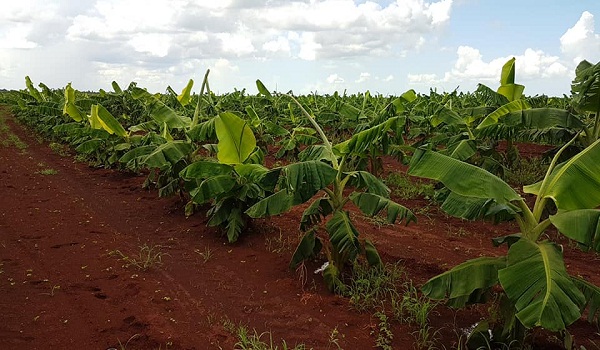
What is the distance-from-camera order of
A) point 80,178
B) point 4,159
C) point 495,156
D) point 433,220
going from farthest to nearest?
point 4,159 → point 80,178 → point 495,156 → point 433,220

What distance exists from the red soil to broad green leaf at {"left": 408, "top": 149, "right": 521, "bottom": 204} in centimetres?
154

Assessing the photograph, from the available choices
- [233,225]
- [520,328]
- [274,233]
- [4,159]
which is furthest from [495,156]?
[4,159]

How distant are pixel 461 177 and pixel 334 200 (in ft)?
5.85

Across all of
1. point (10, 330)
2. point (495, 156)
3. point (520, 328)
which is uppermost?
point (495, 156)

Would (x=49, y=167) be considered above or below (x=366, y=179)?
below

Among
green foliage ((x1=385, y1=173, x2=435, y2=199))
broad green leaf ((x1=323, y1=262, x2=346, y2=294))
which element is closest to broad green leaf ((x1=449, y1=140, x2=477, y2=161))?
broad green leaf ((x1=323, y1=262, x2=346, y2=294))

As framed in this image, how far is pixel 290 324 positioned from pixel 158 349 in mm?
1259

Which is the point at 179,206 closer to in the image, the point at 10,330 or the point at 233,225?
the point at 233,225

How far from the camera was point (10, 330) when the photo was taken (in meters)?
4.52

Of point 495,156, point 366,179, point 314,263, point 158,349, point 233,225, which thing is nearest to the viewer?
point 158,349

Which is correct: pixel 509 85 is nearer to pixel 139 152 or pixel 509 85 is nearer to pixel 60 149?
pixel 139 152

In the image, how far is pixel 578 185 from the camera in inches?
133

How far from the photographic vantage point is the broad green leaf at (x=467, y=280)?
12.3 feet

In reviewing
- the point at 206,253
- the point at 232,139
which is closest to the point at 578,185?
the point at 232,139
